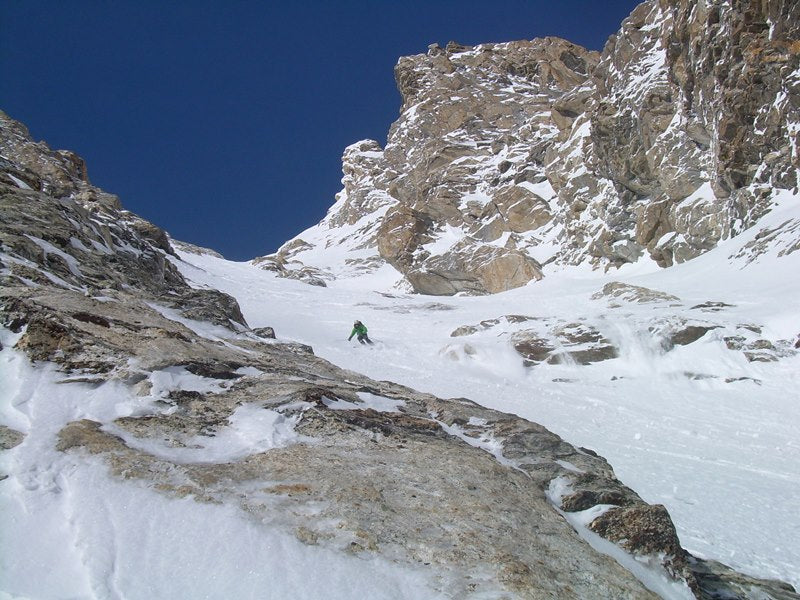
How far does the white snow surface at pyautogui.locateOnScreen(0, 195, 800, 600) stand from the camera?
368 centimetres

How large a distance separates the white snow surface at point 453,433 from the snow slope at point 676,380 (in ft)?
0.18

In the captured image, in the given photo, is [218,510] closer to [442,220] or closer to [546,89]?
[442,220]

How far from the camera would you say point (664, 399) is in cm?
1463

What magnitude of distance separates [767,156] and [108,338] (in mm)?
38570

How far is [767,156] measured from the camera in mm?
35062

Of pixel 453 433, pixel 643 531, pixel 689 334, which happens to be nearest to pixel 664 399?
pixel 689 334

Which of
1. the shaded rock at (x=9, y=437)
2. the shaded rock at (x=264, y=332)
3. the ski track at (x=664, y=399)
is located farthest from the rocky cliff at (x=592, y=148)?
the shaded rock at (x=9, y=437)

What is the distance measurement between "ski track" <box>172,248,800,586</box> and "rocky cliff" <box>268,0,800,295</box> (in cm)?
1169

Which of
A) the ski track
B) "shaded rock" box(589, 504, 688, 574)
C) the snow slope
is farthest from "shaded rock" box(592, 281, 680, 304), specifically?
"shaded rock" box(589, 504, 688, 574)

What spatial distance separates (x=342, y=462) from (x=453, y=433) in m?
2.16

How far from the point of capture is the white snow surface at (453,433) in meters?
3.68

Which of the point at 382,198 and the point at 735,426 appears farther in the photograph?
the point at 382,198

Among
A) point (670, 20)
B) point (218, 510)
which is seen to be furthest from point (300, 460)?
point (670, 20)

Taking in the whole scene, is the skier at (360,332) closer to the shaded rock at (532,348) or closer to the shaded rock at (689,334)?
the shaded rock at (532,348)
